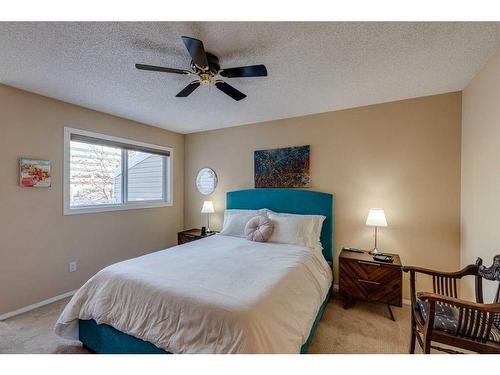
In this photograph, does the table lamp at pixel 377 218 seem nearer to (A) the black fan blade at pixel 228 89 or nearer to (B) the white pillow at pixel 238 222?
(B) the white pillow at pixel 238 222

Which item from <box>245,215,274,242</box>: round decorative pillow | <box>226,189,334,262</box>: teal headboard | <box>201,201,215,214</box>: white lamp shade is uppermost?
<box>226,189,334,262</box>: teal headboard

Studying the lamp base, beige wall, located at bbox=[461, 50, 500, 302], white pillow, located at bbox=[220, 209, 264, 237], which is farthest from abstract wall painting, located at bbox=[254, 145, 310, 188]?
beige wall, located at bbox=[461, 50, 500, 302]

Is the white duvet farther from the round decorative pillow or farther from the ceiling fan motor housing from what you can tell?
the ceiling fan motor housing

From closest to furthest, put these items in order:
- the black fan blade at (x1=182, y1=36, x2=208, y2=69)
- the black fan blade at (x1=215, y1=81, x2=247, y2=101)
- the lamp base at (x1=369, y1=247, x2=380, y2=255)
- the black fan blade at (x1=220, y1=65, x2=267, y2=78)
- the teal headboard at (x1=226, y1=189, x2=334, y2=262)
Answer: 1. the black fan blade at (x1=182, y1=36, x2=208, y2=69)
2. the black fan blade at (x1=220, y1=65, x2=267, y2=78)
3. the black fan blade at (x1=215, y1=81, x2=247, y2=101)
4. the lamp base at (x1=369, y1=247, x2=380, y2=255)
5. the teal headboard at (x1=226, y1=189, x2=334, y2=262)

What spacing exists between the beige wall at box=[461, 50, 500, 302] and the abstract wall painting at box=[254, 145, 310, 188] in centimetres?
168

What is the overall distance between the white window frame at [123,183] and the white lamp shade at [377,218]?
3325mm

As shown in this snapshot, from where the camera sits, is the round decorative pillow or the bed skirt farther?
the round decorative pillow

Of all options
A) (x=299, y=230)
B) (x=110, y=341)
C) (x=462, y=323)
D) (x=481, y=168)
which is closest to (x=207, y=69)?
(x=299, y=230)

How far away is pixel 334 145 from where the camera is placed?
3.09 m

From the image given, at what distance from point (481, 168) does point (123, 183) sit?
434 cm

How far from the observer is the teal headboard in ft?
9.75

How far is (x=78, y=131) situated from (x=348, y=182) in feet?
11.9

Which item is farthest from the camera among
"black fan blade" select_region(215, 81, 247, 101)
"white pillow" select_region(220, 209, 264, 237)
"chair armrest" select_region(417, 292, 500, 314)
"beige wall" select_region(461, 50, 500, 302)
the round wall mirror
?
the round wall mirror
